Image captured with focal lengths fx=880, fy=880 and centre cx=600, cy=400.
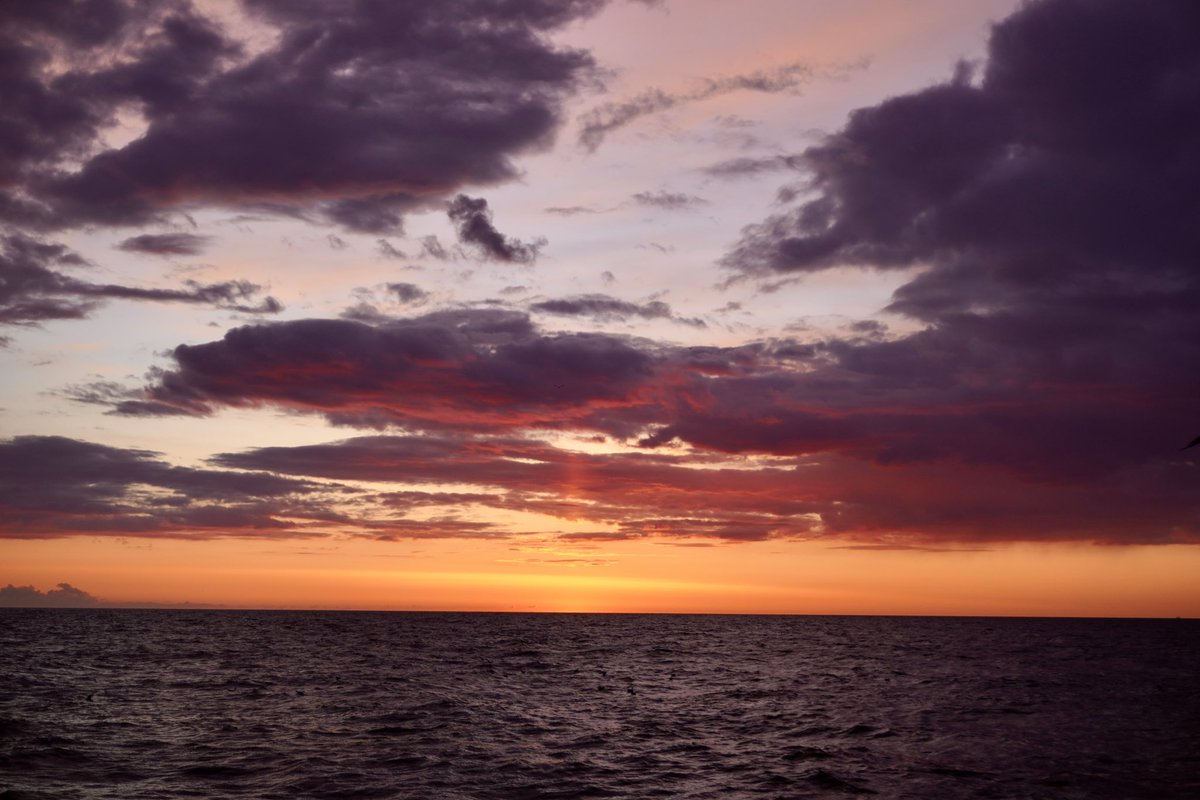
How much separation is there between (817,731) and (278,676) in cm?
4421

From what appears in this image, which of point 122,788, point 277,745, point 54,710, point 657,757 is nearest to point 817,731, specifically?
point 657,757

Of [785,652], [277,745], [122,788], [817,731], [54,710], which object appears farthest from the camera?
[785,652]

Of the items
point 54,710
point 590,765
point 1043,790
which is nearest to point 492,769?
point 590,765

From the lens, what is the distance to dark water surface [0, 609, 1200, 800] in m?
31.1

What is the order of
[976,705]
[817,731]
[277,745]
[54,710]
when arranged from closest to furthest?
[277,745] → [817,731] → [54,710] → [976,705]

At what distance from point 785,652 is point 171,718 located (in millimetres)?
87069

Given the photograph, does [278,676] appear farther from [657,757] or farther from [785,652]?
[785,652]

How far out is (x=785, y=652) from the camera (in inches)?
4601

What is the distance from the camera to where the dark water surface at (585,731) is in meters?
31.1

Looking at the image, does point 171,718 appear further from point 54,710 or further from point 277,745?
point 277,745

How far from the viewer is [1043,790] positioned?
30297mm

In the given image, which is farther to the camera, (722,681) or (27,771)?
(722,681)

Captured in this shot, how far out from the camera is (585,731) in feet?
143

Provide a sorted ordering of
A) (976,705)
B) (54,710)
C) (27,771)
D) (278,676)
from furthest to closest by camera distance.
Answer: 1. (278,676)
2. (976,705)
3. (54,710)
4. (27,771)
